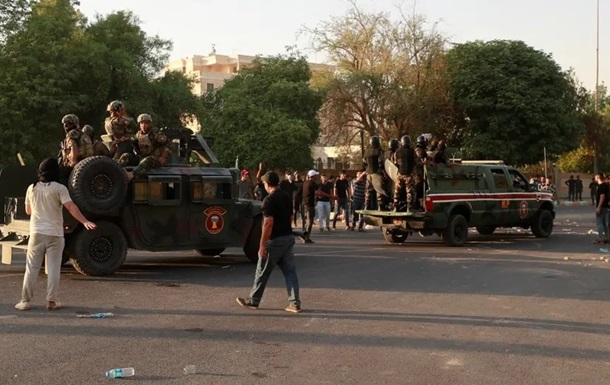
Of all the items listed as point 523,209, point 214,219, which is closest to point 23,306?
point 214,219

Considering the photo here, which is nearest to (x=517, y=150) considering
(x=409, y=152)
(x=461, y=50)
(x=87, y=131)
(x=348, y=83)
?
(x=461, y=50)

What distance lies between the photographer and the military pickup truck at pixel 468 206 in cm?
1847

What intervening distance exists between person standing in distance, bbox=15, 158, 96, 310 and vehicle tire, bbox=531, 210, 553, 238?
49.0ft

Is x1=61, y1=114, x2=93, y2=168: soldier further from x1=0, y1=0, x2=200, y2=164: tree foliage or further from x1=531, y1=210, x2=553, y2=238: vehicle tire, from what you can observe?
x1=0, y1=0, x2=200, y2=164: tree foliage

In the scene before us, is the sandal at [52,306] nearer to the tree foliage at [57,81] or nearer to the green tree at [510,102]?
the tree foliage at [57,81]

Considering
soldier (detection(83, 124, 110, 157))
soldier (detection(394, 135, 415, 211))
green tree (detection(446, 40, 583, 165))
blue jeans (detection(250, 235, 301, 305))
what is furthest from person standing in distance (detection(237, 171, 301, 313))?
green tree (detection(446, 40, 583, 165))

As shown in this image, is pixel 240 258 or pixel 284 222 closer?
pixel 284 222

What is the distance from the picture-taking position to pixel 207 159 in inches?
587

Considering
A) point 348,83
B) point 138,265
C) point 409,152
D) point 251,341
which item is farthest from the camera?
point 348,83

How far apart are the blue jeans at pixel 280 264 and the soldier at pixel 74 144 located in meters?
4.59

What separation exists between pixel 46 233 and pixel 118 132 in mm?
4555

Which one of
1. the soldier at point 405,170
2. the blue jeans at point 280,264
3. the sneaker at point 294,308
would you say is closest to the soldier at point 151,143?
the blue jeans at point 280,264

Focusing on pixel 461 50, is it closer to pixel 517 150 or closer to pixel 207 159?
pixel 517 150

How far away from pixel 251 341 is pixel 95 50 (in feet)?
103
